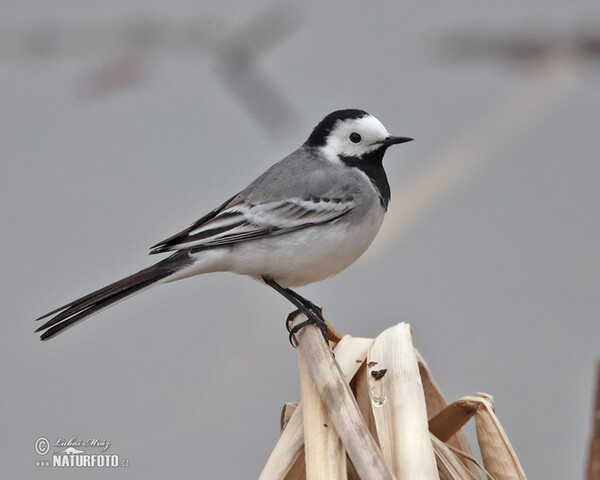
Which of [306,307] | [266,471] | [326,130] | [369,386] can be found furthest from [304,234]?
[266,471]

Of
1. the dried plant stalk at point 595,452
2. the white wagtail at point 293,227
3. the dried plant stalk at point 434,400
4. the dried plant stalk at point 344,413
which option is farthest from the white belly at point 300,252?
the dried plant stalk at point 595,452

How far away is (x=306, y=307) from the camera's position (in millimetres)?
1442

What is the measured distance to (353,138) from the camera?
1567 mm

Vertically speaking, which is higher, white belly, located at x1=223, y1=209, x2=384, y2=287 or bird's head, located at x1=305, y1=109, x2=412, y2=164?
bird's head, located at x1=305, y1=109, x2=412, y2=164

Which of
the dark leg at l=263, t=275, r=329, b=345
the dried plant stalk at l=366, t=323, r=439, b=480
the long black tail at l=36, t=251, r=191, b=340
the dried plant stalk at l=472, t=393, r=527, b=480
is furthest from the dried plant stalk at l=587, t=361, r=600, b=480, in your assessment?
the long black tail at l=36, t=251, r=191, b=340

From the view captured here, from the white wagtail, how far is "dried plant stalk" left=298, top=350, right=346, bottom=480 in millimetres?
474

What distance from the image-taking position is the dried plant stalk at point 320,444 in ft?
2.43

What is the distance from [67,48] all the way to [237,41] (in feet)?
1.28

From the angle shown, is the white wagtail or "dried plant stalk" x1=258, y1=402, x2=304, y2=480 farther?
the white wagtail

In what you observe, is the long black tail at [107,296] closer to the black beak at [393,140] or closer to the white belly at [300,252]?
the white belly at [300,252]

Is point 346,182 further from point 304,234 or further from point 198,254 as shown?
point 198,254

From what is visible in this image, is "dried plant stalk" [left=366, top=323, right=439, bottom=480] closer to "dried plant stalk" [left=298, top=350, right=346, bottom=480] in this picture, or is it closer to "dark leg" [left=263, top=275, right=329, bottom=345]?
"dried plant stalk" [left=298, top=350, right=346, bottom=480]

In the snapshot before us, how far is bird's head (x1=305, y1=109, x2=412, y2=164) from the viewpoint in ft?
5.08

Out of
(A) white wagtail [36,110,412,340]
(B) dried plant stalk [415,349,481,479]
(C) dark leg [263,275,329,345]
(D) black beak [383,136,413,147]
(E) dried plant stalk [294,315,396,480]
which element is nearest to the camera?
(E) dried plant stalk [294,315,396,480]
